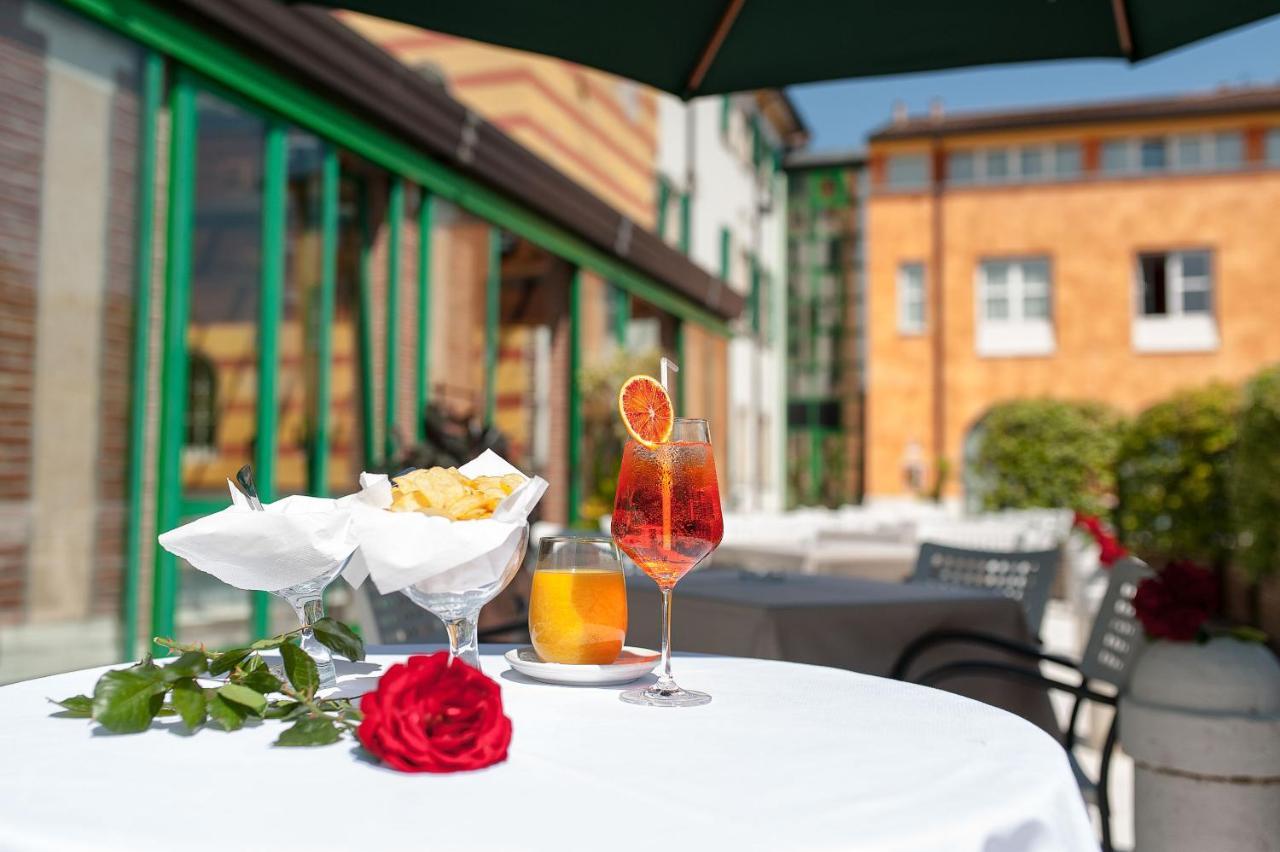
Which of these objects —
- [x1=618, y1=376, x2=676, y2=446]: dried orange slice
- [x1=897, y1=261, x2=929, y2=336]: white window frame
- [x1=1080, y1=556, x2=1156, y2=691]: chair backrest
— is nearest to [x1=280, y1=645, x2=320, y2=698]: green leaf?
[x1=618, y1=376, x2=676, y2=446]: dried orange slice

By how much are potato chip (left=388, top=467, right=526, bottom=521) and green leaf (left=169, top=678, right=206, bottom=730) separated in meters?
0.28

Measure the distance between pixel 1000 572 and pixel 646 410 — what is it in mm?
3277

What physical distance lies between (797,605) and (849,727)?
1654 mm

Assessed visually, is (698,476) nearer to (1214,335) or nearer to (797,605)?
(797,605)

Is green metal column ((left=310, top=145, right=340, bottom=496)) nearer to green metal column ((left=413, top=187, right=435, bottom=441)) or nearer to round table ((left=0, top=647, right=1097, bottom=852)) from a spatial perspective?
green metal column ((left=413, top=187, right=435, bottom=441))

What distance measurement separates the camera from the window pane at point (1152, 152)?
1908 cm

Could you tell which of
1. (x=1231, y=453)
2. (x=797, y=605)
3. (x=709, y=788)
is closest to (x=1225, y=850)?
(x=797, y=605)

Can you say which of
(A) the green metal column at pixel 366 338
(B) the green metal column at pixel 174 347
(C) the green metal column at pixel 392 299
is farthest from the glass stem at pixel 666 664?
(C) the green metal column at pixel 392 299

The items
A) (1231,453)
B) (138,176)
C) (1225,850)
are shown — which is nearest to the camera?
(1225,850)

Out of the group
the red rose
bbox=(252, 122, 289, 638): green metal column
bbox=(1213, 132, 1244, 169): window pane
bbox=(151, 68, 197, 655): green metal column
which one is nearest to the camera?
the red rose

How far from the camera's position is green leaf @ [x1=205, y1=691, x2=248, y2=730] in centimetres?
108

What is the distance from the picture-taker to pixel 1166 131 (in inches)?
751

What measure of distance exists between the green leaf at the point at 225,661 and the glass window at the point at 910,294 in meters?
19.6

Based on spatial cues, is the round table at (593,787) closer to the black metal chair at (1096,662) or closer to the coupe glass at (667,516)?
the coupe glass at (667,516)
